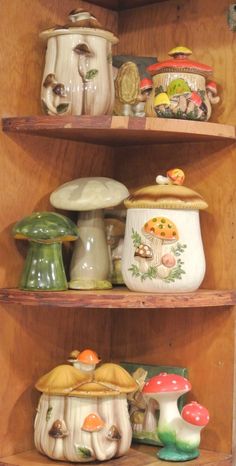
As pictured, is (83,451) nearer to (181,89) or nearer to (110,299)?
(110,299)

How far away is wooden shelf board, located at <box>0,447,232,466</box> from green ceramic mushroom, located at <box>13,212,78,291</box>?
33 cm

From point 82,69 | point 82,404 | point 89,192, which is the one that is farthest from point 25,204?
point 82,404

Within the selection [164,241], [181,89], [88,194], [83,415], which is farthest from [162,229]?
[83,415]

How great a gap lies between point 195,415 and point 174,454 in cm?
10

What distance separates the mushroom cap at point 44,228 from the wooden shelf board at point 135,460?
1.40 ft

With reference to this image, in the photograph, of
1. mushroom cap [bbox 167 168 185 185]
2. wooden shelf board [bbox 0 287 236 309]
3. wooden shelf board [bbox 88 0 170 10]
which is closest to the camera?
wooden shelf board [bbox 0 287 236 309]

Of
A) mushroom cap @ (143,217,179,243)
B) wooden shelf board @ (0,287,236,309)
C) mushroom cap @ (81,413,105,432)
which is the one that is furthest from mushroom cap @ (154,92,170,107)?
mushroom cap @ (81,413,105,432)

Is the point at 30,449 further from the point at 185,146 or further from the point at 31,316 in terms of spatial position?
the point at 185,146

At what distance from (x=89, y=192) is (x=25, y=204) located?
0.14 m

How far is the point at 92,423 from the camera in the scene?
1739mm

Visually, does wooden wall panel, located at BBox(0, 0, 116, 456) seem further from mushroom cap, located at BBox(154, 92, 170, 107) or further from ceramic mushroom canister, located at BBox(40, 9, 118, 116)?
mushroom cap, located at BBox(154, 92, 170, 107)

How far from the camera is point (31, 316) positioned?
6.21 feet

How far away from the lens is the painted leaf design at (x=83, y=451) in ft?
5.72

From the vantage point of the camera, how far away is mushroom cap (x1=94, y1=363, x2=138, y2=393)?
1.79 m
